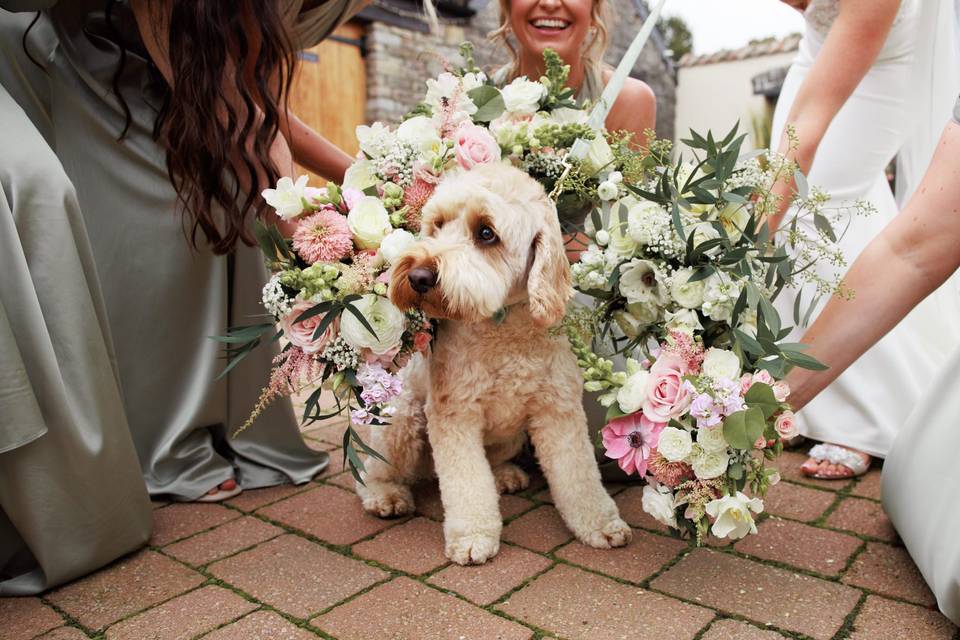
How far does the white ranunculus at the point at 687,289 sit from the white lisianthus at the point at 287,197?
1.16 meters

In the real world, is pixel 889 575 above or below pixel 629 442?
below

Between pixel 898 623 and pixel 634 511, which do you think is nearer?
pixel 898 623

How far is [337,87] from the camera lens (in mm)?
11219

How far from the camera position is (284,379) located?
7.40ft

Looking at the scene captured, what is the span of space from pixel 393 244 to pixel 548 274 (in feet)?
1.57

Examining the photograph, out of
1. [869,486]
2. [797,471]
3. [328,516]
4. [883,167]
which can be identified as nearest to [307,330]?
[328,516]

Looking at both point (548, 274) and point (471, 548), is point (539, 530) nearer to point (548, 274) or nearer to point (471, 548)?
point (471, 548)

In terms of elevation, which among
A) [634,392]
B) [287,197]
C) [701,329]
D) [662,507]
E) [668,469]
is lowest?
[662,507]

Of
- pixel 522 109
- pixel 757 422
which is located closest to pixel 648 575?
pixel 757 422

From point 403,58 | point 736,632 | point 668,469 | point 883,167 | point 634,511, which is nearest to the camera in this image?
point 736,632

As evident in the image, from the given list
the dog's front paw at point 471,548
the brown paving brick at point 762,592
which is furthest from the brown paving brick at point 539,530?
the brown paving brick at point 762,592

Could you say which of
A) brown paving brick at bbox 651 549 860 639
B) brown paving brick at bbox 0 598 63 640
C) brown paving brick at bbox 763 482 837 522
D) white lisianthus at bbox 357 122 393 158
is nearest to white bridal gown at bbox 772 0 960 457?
brown paving brick at bbox 763 482 837 522

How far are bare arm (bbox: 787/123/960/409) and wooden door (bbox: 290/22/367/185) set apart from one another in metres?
9.26

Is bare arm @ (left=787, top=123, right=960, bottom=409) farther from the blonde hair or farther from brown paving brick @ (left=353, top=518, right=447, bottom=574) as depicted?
the blonde hair
